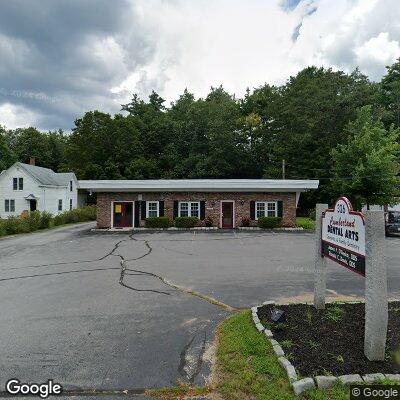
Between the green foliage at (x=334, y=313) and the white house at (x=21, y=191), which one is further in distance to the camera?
the white house at (x=21, y=191)

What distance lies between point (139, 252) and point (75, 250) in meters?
3.28

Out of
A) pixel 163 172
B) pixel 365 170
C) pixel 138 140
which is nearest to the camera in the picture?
pixel 365 170

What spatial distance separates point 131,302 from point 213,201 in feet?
57.2

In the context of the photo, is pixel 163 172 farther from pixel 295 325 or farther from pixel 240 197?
pixel 295 325

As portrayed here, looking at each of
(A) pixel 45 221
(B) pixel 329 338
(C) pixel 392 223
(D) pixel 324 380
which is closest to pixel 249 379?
(D) pixel 324 380

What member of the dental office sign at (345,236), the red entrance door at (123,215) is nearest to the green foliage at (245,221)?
the red entrance door at (123,215)

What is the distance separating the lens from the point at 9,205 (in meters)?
34.8

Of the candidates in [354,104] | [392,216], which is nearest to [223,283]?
[392,216]

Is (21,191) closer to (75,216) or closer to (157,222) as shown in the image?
(75,216)

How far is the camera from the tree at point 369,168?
27.8m

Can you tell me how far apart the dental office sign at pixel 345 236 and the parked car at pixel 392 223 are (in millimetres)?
18261

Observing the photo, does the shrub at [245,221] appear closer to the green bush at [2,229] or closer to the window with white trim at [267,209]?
the window with white trim at [267,209]

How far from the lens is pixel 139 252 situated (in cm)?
1402


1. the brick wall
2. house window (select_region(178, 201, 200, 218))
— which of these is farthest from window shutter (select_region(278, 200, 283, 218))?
house window (select_region(178, 201, 200, 218))
